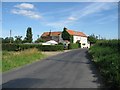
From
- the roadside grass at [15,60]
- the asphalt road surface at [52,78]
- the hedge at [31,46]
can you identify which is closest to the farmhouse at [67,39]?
the hedge at [31,46]

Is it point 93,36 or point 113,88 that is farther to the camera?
point 93,36

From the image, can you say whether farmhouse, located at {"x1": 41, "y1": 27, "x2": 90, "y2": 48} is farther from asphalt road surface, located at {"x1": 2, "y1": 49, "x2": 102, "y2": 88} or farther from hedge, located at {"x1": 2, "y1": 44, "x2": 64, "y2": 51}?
asphalt road surface, located at {"x1": 2, "y1": 49, "x2": 102, "y2": 88}

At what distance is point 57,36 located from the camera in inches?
4643

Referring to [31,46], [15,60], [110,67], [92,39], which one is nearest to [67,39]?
[92,39]

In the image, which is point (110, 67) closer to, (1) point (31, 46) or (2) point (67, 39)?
(1) point (31, 46)

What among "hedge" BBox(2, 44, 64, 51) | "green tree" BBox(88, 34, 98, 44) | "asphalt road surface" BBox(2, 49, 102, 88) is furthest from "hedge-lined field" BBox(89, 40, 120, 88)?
"green tree" BBox(88, 34, 98, 44)

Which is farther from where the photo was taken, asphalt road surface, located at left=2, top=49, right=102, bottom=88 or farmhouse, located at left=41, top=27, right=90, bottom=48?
farmhouse, located at left=41, top=27, right=90, bottom=48

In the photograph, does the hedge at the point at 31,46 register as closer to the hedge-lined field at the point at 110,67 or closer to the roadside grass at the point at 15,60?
the roadside grass at the point at 15,60

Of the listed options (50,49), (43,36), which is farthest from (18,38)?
(50,49)

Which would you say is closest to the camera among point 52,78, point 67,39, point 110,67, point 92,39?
point 52,78

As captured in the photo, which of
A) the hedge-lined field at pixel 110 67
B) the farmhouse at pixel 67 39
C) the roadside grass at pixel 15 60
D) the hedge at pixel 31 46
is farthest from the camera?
the farmhouse at pixel 67 39

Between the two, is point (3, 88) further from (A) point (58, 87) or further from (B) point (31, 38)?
(B) point (31, 38)

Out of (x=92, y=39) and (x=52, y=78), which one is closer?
(x=52, y=78)

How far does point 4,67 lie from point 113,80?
10.6 meters
